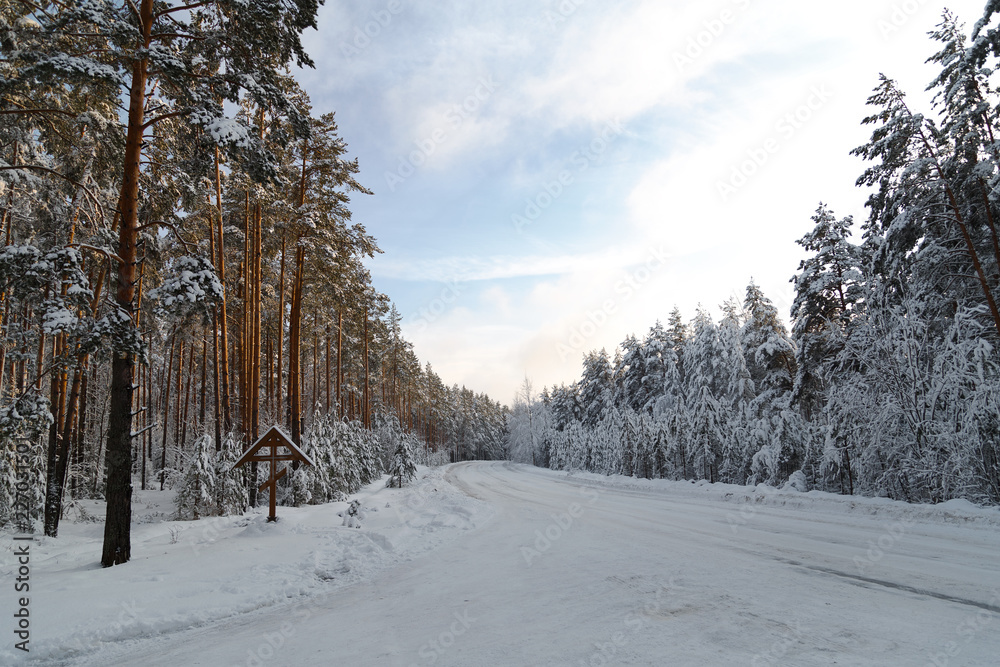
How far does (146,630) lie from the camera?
4.91 m

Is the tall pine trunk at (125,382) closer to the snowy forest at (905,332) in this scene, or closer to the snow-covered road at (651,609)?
the snow-covered road at (651,609)

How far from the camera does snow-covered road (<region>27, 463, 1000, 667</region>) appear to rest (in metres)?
3.85

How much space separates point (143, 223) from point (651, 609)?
14.9m

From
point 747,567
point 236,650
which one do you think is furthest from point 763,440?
point 236,650

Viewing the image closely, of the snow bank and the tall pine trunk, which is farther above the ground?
the tall pine trunk

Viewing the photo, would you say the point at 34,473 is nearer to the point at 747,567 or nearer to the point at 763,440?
the point at 747,567

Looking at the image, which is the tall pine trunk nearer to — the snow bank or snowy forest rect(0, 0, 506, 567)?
snowy forest rect(0, 0, 506, 567)

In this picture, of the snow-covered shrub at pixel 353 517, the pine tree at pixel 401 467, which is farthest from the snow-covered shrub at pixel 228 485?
the pine tree at pixel 401 467

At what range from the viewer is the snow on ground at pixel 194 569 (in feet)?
16.2

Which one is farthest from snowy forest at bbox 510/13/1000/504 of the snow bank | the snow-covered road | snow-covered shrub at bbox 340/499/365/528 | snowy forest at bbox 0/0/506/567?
snowy forest at bbox 0/0/506/567

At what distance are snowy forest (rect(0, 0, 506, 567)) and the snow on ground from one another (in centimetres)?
102

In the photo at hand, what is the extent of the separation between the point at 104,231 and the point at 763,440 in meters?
25.4

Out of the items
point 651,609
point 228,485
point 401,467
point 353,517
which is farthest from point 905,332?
point 401,467

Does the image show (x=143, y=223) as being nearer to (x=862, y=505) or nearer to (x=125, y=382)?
(x=125, y=382)
